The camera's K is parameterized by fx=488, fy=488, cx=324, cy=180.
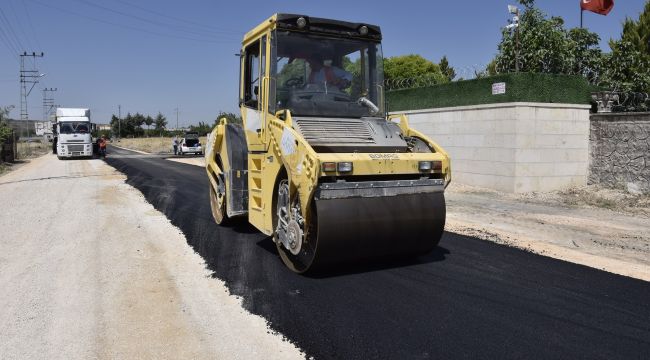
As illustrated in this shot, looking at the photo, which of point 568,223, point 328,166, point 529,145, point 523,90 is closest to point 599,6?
point 523,90

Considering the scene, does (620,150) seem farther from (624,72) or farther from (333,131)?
(333,131)

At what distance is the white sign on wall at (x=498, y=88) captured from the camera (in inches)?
472

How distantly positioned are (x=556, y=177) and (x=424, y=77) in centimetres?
591

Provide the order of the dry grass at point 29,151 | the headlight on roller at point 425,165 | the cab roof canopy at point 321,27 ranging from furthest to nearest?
1. the dry grass at point 29,151
2. the cab roof canopy at point 321,27
3. the headlight on roller at point 425,165

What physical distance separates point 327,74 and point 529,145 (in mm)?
7482

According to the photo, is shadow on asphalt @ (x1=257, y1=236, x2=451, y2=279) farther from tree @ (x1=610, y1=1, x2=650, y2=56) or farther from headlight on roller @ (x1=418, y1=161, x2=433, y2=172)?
tree @ (x1=610, y1=1, x2=650, y2=56)

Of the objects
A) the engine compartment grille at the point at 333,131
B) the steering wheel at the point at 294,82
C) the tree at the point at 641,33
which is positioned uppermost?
the tree at the point at 641,33

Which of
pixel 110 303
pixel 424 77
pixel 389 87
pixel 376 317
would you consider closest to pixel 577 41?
pixel 424 77

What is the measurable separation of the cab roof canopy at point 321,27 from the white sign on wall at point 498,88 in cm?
678

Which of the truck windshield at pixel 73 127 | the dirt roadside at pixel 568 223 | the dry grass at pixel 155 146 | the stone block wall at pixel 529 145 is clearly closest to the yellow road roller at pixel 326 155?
the dirt roadside at pixel 568 223

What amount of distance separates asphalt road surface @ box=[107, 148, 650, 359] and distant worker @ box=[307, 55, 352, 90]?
2286mm

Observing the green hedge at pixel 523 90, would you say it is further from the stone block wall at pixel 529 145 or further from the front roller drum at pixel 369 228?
the front roller drum at pixel 369 228

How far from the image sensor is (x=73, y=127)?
94.5 feet

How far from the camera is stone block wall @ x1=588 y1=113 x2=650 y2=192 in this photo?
35.9ft
